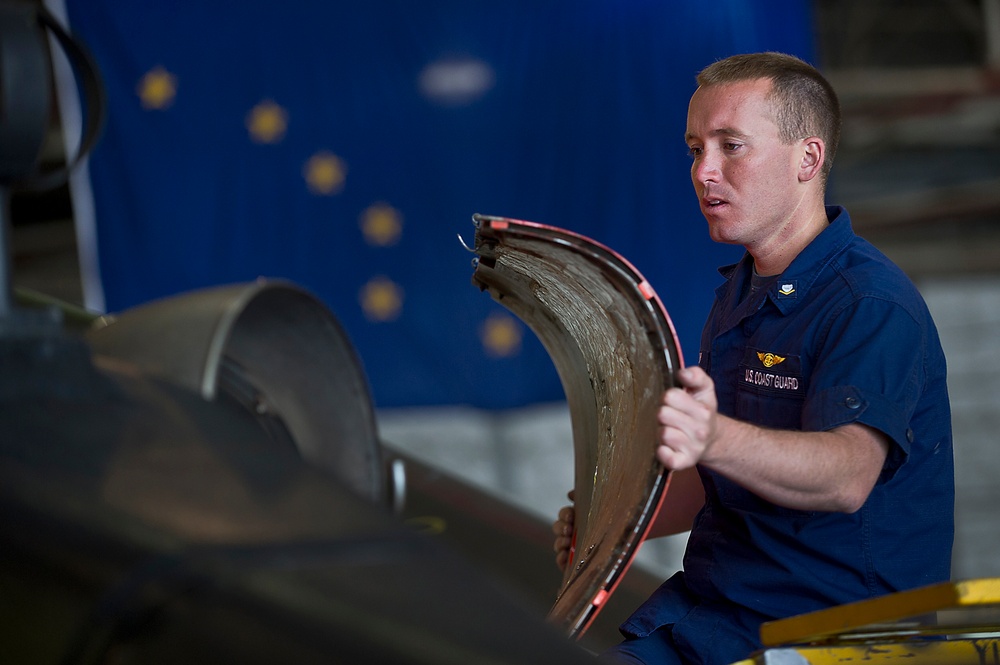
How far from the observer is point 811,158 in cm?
134

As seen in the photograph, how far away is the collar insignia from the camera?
49.1 inches

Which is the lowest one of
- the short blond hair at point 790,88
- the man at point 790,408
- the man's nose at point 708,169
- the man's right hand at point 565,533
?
the man's right hand at point 565,533

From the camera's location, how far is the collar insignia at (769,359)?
1.25 metres

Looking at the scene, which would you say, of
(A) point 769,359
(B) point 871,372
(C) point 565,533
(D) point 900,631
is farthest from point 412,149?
(D) point 900,631

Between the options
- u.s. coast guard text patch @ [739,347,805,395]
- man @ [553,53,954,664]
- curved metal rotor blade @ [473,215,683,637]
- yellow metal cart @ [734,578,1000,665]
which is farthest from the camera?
u.s. coast guard text patch @ [739,347,805,395]

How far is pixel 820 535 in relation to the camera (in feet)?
3.84

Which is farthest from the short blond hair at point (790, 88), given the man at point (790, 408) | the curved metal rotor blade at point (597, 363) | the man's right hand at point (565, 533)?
the man's right hand at point (565, 533)

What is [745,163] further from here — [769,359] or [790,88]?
[769,359]

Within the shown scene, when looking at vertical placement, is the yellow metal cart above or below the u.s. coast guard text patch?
below

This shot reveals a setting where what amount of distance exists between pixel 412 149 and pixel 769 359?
3326mm

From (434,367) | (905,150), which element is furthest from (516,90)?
(905,150)

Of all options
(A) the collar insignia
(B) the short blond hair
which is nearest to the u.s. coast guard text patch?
(A) the collar insignia

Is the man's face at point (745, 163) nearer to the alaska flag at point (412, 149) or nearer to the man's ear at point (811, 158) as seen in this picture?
the man's ear at point (811, 158)

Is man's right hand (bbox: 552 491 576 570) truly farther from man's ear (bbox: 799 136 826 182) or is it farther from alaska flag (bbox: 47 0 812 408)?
alaska flag (bbox: 47 0 812 408)
